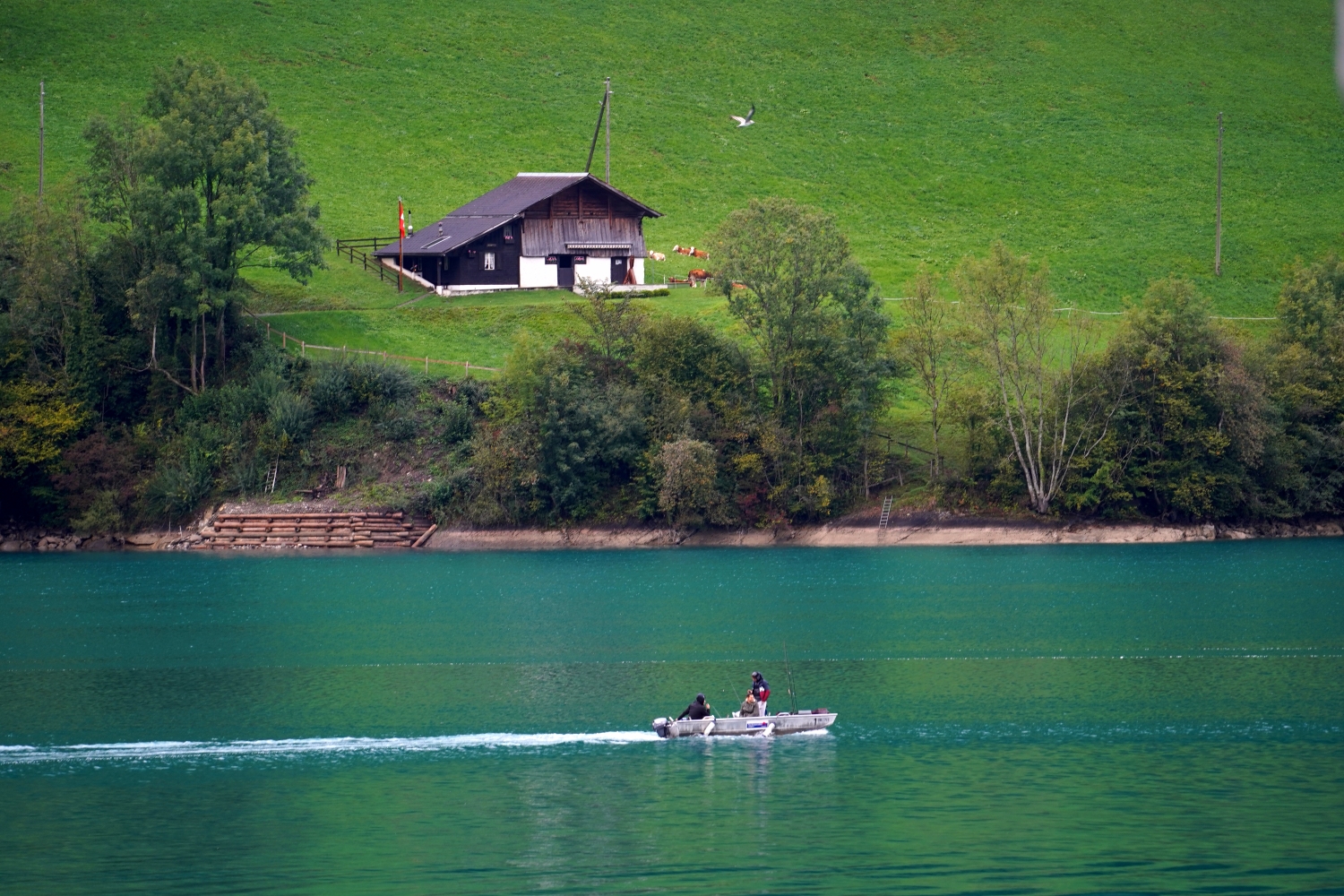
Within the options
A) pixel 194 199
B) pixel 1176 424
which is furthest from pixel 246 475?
pixel 1176 424

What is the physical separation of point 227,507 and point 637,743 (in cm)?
5609

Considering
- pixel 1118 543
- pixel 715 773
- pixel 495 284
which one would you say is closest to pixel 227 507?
pixel 495 284

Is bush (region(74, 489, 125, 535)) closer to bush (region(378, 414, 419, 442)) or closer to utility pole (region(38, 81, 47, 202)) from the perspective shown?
bush (region(378, 414, 419, 442))

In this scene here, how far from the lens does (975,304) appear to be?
296 feet

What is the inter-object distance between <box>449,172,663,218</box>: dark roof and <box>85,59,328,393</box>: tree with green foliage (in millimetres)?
22480

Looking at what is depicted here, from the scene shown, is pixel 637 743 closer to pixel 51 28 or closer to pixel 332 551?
pixel 332 551

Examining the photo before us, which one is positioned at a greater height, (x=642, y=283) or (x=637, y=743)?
(x=642, y=283)

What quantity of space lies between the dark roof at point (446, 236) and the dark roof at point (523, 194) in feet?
3.00

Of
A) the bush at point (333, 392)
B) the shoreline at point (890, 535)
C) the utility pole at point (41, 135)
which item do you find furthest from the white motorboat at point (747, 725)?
the utility pole at point (41, 135)

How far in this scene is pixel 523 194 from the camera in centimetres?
12119

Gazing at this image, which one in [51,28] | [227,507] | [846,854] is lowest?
[846,854]

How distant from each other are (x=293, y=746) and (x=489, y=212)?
8266cm

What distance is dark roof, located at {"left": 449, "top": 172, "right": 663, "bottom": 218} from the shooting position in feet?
388

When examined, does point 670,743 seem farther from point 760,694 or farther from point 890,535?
point 890,535
